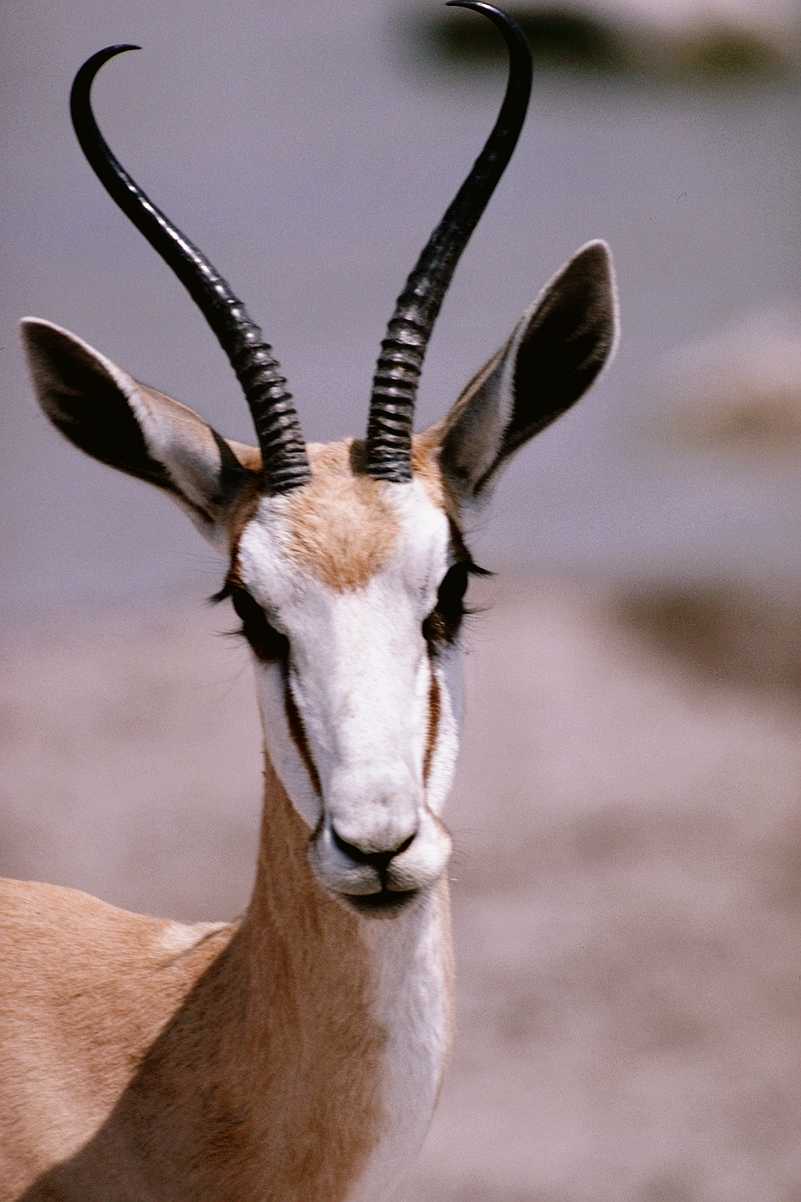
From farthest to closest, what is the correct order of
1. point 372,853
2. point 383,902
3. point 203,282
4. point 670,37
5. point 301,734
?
1. point 670,37
2. point 203,282
3. point 301,734
4. point 383,902
5. point 372,853

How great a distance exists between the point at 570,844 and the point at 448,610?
599 centimetres

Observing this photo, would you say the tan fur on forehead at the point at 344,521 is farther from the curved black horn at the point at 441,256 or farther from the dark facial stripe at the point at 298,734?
the dark facial stripe at the point at 298,734

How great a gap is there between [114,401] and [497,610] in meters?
8.01

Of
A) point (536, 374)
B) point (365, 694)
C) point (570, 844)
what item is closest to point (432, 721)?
point (365, 694)

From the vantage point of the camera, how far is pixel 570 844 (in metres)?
9.41

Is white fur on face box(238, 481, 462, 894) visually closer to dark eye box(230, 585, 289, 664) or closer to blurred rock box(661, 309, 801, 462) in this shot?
dark eye box(230, 585, 289, 664)

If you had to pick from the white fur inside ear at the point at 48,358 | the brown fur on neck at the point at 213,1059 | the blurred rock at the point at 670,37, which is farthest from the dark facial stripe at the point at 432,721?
the blurred rock at the point at 670,37

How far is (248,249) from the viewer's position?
2006 centimetres

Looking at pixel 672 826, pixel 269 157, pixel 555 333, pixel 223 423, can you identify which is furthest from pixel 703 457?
pixel 555 333

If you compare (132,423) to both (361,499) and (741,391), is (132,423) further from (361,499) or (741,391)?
(741,391)

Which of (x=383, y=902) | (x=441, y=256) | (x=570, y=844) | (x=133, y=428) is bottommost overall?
(x=570, y=844)

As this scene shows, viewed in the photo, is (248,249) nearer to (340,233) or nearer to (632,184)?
(340,233)

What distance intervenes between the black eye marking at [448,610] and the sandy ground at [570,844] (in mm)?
2565

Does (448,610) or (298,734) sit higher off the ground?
(448,610)
